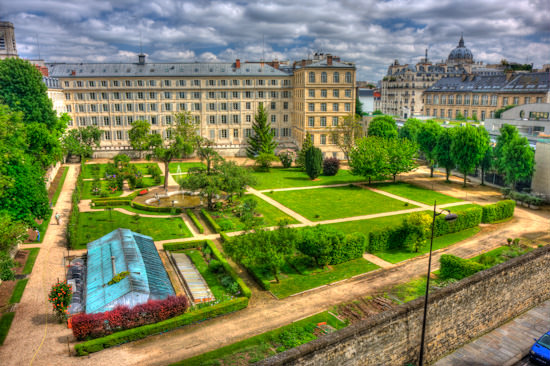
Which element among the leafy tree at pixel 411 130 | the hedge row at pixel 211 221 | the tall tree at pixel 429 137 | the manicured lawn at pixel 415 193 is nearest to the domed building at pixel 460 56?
the leafy tree at pixel 411 130

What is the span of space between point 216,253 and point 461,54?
7896 inches

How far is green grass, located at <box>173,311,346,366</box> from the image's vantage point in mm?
19562

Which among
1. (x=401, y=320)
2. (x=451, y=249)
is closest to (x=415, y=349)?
(x=401, y=320)

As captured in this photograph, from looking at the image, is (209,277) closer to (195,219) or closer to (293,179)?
(195,219)

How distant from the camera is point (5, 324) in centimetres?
2281

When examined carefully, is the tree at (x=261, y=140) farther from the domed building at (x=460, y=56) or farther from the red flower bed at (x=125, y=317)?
the domed building at (x=460, y=56)

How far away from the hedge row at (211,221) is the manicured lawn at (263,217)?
0.55 m

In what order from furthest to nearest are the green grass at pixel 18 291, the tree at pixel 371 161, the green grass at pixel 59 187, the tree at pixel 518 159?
the tree at pixel 371 161 → the tree at pixel 518 159 → the green grass at pixel 59 187 → the green grass at pixel 18 291

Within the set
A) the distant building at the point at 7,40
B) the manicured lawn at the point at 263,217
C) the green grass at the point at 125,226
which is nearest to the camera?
the green grass at the point at 125,226

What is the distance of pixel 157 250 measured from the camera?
3328 cm

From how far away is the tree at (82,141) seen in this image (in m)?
64.5

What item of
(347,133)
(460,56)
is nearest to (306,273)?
(347,133)

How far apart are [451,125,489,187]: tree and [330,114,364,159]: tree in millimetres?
18740

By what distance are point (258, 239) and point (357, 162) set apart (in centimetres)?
3106
